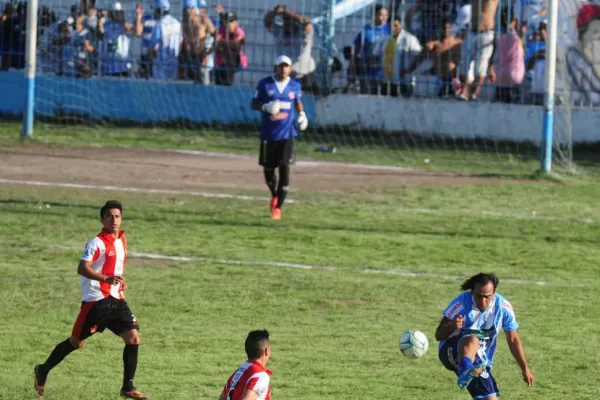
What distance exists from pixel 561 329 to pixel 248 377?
19.9 ft

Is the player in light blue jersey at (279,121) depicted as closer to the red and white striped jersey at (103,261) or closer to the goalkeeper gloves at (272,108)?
the goalkeeper gloves at (272,108)

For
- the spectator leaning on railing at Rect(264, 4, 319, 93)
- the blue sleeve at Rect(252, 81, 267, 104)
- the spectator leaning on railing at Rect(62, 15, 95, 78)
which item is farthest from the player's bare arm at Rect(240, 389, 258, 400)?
the spectator leaning on railing at Rect(62, 15, 95, 78)

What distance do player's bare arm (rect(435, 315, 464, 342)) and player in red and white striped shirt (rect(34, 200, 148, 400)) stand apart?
2264mm

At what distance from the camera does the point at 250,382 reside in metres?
7.63

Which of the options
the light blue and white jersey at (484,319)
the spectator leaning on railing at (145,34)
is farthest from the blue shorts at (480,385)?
the spectator leaning on railing at (145,34)

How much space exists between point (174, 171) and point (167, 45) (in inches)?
219

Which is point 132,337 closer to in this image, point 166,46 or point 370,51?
point 370,51

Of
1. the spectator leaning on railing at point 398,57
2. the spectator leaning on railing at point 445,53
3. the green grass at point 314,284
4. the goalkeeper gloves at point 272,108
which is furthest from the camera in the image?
the spectator leaning on railing at point 398,57

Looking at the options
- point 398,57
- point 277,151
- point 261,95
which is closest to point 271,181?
point 277,151

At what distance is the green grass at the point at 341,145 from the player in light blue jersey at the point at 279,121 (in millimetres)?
5871

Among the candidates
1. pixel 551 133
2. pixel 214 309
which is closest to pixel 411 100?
pixel 551 133

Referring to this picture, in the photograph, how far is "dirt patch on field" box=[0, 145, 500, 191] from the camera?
71.7 feet

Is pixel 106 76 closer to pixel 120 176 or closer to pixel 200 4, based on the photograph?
pixel 200 4

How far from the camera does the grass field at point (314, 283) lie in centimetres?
1102
